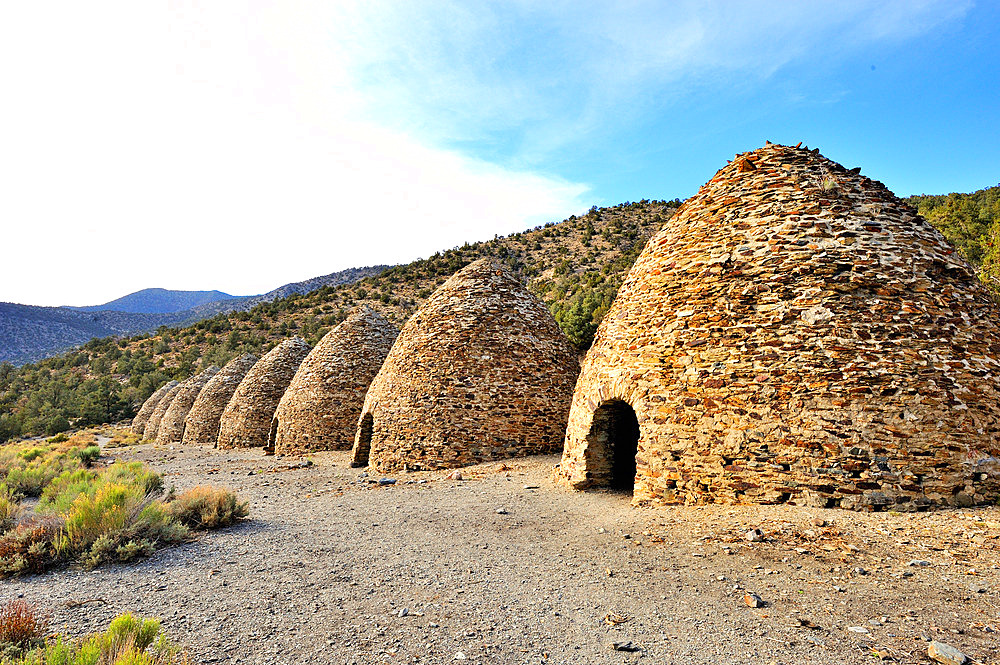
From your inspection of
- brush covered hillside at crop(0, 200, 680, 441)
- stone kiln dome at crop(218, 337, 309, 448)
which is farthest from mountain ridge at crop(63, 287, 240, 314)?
stone kiln dome at crop(218, 337, 309, 448)

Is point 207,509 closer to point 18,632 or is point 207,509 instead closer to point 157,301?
point 18,632

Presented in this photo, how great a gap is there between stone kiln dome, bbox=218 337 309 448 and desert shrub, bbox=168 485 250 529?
12895 mm

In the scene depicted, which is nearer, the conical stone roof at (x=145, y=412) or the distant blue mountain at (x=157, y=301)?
the conical stone roof at (x=145, y=412)

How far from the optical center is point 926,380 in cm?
512

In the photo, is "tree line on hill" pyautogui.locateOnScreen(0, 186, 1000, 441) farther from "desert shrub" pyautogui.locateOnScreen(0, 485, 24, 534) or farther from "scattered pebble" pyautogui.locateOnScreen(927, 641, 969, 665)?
"scattered pebble" pyautogui.locateOnScreen(927, 641, 969, 665)

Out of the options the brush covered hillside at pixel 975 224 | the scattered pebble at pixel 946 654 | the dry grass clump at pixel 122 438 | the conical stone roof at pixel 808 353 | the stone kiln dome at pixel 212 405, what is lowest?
the dry grass clump at pixel 122 438

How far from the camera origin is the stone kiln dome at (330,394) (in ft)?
49.9

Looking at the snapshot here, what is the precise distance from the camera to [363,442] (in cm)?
1245

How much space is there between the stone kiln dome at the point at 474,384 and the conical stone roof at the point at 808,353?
11.8 feet

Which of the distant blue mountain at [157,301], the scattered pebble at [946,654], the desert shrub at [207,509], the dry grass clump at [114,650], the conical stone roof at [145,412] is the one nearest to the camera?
the dry grass clump at [114,650]

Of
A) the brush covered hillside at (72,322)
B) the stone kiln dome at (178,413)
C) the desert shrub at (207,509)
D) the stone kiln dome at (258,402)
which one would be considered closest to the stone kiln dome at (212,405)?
the stone kiln dome at (178,413)

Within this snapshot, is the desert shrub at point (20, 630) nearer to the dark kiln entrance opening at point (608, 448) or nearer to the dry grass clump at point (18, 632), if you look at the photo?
the dry grass clump at point (18, 632)

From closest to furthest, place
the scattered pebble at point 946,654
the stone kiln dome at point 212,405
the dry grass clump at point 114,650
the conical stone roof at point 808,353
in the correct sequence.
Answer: the dry grass clump at point 114,650 < the scattered pebble at point 946,654 < the conical stone roof at point 808,353 < the stone kiln dome at point 212,405

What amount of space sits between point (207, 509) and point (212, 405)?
19.6 meters
